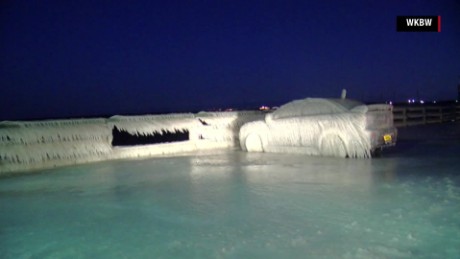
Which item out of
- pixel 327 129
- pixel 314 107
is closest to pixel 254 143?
pixel 314 107

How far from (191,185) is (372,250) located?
3097 millimetres

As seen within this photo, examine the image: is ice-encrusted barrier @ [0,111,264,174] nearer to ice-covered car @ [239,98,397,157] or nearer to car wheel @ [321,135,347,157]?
ice-covered car @ [239,98,397,157]

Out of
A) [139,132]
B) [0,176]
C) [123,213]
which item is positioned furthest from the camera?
[139,132]

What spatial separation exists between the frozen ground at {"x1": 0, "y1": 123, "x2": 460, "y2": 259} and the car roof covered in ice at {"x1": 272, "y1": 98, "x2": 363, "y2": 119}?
5.18 feet

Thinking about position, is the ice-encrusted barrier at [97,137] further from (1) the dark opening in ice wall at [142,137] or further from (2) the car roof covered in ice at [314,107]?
(2) the car roof covered in ice at [314,107]

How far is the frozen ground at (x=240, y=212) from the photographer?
→ 298 cm

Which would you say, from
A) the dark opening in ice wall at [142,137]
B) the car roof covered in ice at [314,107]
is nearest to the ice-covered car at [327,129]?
the car roof covered in ice at [314,107]

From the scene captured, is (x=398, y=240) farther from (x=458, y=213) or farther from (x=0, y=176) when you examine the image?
(x=0, y=176)

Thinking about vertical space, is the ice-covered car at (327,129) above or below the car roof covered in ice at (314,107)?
below

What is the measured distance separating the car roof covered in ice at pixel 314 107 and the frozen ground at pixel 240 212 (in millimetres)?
1578

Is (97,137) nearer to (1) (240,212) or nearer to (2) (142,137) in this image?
(2) (142,137)

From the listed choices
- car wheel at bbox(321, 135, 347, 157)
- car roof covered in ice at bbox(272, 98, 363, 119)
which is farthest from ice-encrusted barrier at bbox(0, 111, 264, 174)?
car wheel at bbox(321, 135, 347, 157)

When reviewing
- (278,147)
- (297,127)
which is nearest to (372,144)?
(297,127)

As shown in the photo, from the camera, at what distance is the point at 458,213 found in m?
3.68
